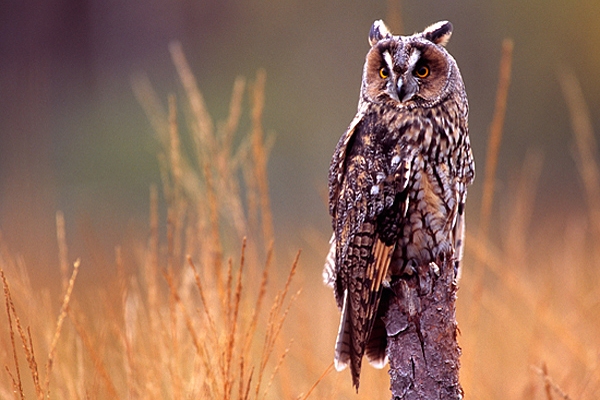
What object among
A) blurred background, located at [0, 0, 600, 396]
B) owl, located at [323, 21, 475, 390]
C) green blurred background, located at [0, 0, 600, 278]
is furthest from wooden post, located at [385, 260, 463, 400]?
green blurred background, located at [0, 0, 600, 278]

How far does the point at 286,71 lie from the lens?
419 inches

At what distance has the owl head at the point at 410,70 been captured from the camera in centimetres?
→ 156

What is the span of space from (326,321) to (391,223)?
136 centimetres

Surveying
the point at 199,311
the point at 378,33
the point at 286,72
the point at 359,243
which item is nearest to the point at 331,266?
the point at 359,243

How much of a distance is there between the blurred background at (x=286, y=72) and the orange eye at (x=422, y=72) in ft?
17.2

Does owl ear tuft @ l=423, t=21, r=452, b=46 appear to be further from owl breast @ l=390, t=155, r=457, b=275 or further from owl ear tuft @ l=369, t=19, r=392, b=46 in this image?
owl breast @ l=390, t=155, r=457, b=275

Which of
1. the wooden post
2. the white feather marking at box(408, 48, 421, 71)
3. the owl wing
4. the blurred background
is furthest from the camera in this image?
the blurred background

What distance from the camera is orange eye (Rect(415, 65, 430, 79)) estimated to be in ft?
5.21

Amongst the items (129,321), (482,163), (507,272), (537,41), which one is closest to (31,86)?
(129,321)

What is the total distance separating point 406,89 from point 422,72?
2.6 inches

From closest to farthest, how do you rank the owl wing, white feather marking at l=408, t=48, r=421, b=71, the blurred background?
1. the owl wing
2. white feather marking at l=408, t=48, r=421, b=71
3. the blurred background

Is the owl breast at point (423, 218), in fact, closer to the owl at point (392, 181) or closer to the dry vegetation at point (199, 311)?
the owl at point (392, 181)

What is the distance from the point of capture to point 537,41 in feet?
31.1

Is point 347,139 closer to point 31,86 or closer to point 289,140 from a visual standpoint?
point 31,86
